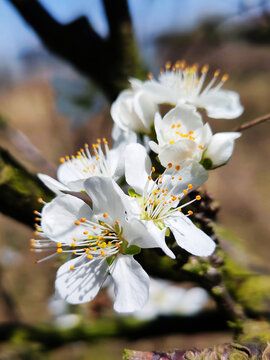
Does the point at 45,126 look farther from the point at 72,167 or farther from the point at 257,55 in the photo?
the point at 72,167

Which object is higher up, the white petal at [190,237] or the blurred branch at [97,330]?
the white petal at [190,237]

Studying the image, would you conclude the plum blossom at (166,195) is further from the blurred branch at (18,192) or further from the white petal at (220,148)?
the blurred branch at (18,192)

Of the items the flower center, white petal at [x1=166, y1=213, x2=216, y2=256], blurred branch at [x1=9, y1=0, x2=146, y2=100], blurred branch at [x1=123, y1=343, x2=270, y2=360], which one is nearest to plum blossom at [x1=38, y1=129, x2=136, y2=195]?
the flower center

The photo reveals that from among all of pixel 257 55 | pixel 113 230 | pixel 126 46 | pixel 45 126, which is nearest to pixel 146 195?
pixel 113 230

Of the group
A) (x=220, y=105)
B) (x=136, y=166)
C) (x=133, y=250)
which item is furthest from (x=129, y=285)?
(x=220, y=105)

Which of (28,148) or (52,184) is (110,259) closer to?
(52,184)

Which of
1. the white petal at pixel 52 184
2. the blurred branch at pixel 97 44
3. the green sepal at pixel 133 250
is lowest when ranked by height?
the green sepal at pixel 133 250

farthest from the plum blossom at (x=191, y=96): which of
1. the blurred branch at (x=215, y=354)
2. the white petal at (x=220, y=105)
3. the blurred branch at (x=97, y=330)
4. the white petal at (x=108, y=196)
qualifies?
the blurred branch at (x=97, y=330)
